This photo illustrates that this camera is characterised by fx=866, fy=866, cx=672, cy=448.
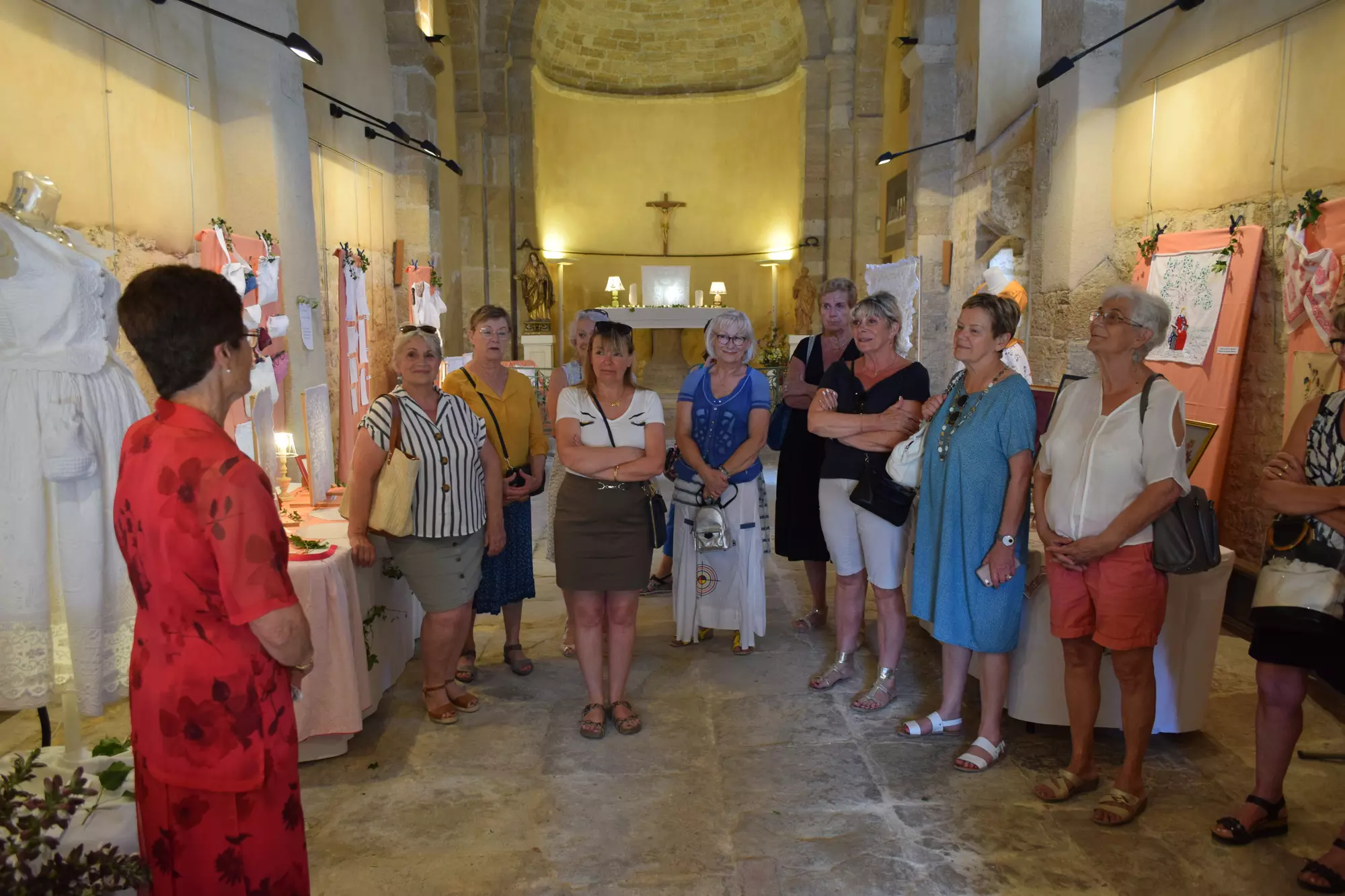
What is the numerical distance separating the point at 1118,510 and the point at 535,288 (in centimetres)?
1051

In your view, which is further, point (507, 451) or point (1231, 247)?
point (1231, 247)

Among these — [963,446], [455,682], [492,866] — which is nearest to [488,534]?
[455,682]

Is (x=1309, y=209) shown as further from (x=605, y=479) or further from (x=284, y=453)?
(x=284, y=453)

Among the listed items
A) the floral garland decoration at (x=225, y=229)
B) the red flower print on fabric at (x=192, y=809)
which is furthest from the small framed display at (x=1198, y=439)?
the floral garland decoration at (x=225, y=229)

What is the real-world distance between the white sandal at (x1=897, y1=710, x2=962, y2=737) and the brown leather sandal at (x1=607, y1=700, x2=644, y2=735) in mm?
958

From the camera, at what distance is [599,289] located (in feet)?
47.0

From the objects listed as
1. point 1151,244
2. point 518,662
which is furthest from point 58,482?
point 1151,244

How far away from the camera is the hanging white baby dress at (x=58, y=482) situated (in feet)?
8.69

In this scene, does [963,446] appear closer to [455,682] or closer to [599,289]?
[455,682]

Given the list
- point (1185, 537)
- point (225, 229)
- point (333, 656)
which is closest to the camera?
point (1185, 537)

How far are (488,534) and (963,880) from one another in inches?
77.3

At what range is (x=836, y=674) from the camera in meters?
3.55

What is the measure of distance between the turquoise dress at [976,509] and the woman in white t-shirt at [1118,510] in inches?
6.0

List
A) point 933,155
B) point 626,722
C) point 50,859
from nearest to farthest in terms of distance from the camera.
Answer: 1. point 50,859
2. point 626,722
3. point 933,155
